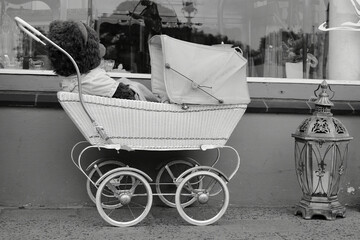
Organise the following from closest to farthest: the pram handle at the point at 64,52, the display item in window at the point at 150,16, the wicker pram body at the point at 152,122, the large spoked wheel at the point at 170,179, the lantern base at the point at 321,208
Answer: the pram handle at the point at 64,52
the wicker pram body at the point at 152,122
the lantern base at the point at 321,208
the large spoked wheel at the point at 170,179
the display item in window at the point at 150,16

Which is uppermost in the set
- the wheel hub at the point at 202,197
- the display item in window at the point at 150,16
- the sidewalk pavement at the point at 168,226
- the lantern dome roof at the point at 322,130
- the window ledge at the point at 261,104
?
the display item in window at the point at 150,16

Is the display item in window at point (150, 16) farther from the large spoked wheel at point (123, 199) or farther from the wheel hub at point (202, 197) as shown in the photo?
the wheel hub at point (202, 197)

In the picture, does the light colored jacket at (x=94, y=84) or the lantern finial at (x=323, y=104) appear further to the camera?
the lantern finial at (x=323, y=104)

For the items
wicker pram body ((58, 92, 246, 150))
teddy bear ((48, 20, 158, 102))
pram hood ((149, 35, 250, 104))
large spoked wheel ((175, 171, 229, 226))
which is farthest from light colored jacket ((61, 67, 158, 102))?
large spoked wheel ((175, 171, 229, 226))

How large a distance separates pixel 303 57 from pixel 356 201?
5.16 ft

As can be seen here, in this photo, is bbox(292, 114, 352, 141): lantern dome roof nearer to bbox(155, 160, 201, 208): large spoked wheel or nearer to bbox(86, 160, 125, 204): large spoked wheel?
bbox(155, 160, 201, 208): large spoked wheel

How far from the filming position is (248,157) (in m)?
6.56

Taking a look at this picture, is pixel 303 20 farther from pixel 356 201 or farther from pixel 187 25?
pixel 356 201

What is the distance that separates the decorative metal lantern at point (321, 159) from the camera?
590cm

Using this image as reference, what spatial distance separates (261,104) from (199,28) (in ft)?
3.41

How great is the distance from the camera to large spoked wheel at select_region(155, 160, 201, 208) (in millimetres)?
6078

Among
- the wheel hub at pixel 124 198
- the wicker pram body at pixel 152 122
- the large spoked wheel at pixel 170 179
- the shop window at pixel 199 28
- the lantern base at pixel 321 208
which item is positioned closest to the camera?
the wicker pram body at pixel 152 122

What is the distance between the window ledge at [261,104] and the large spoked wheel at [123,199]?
102 cm

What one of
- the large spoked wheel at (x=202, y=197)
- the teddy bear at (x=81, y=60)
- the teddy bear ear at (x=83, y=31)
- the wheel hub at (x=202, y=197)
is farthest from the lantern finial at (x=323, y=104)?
the teddy bear ear at (x=83, y=31)
